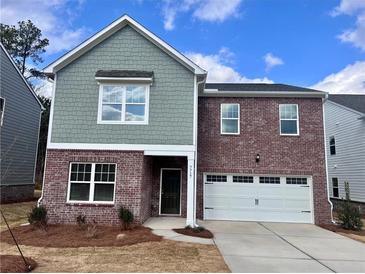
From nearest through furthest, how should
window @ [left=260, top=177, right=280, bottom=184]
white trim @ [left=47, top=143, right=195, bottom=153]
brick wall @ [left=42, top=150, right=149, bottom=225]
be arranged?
brick wall @ [left=42, top=150, right=149, bottom=225], white trim @ [left=47, top=143, right=195, bottom=153], window @ [left=260, top=177, right=280, bottom=184]

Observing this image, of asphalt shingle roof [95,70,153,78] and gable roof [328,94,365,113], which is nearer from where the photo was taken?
asphalt shingle roof [95,70,153,78]

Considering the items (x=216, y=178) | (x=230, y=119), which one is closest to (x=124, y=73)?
(x=230, y=119)

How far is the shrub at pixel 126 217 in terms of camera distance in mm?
11570

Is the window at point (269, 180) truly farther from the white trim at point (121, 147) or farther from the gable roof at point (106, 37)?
the gable roof at point (106, 37)

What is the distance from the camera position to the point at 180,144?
12.8 meters

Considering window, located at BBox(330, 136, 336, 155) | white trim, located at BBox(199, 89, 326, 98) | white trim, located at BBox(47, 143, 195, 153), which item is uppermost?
white trim, located at BBox(199, 89, 326, 98)

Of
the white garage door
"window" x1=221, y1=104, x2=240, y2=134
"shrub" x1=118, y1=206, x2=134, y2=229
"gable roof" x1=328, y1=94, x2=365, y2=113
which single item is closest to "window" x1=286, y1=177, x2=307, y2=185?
the white garage door

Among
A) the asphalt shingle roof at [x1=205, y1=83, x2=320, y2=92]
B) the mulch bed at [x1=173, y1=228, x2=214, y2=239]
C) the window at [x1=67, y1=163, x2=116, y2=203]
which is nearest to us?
the mulch bed at [x1=173, y1=228, x2=214, y2=239]

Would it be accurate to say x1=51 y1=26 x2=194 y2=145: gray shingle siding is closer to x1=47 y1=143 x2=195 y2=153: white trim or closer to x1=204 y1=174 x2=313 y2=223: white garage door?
x1=47 y1=143 x2=195 y2=153: white trim

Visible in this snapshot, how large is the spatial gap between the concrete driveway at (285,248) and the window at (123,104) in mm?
5689

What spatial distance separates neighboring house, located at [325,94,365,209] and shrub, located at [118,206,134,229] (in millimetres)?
14984

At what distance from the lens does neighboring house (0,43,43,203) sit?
18.0m

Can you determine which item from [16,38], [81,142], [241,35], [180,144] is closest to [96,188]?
[81,142]

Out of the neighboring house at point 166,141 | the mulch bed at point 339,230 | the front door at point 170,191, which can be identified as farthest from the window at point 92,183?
the mulch bed at point 339,230
